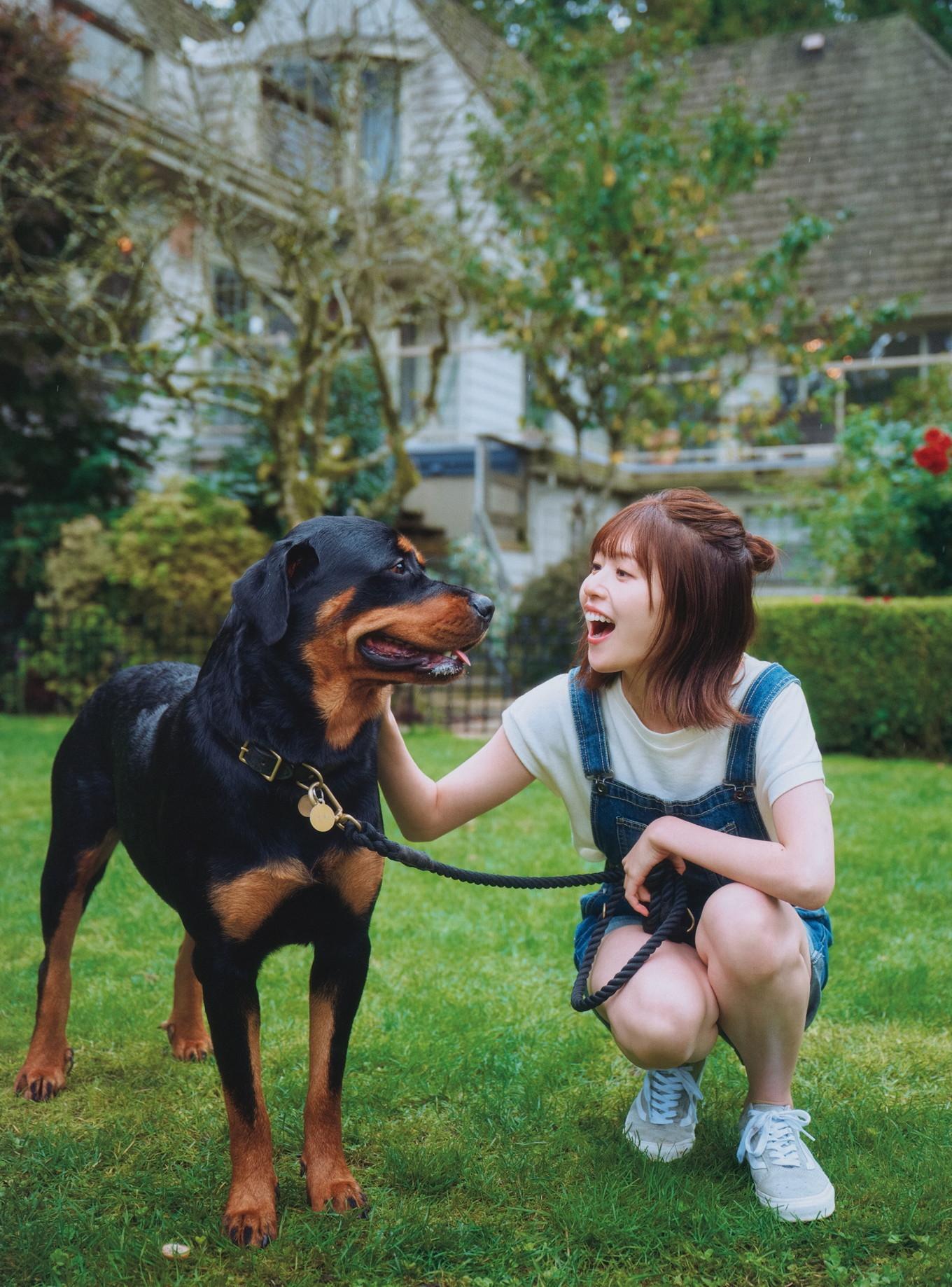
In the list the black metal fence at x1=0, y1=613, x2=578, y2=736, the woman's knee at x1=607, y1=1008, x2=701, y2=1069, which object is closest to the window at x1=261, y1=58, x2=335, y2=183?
the black metal fence at x1=0, y1=613, x2=578, y2=736

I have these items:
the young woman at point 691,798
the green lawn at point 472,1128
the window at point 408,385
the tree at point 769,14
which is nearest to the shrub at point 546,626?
the window at point 408,385

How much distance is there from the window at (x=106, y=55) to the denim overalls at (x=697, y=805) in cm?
957

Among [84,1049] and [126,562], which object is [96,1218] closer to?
[84,1049]

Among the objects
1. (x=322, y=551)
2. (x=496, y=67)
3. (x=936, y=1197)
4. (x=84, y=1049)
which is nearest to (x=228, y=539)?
(x=496, y=67)

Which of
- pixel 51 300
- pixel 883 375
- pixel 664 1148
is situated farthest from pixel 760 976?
pixel 883 375

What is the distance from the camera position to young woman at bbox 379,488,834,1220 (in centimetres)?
221

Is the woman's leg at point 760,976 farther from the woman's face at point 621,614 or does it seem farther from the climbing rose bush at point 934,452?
the climbing rose bush at point 934,452

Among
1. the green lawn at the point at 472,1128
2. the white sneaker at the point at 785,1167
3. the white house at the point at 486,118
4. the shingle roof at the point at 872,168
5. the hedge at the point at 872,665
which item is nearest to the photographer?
the green lawn at the point at 472,1128

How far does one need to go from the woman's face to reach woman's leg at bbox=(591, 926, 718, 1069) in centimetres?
61

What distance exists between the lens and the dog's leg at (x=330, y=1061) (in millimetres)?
2277

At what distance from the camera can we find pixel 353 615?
7.41ft

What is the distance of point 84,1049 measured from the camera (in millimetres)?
3156

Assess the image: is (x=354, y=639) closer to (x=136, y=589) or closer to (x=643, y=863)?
(x=643, y=863)

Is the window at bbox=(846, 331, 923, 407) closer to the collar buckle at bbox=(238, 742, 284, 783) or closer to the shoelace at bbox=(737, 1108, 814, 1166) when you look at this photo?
the shoelace at bbox=(737, 1108, 814, 1166)
